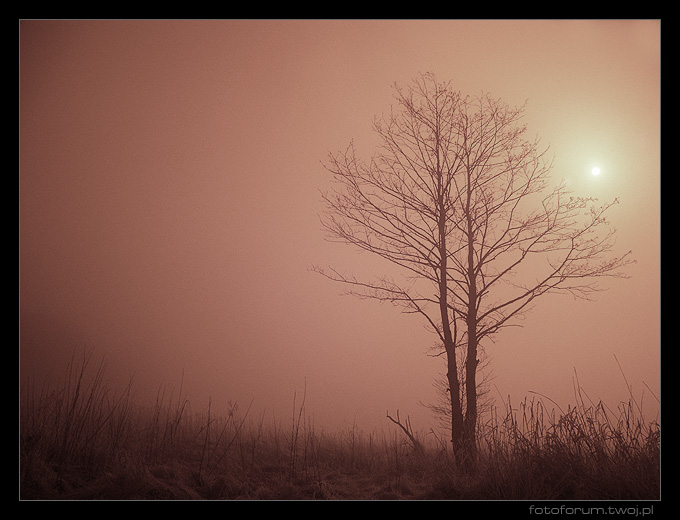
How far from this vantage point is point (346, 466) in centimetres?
584

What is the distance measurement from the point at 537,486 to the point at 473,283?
107 inches

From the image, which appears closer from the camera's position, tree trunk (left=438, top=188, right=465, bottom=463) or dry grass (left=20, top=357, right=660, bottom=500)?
dry grass (left=20, top=357, right=660, bottom=500)

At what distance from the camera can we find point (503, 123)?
6.35 metres

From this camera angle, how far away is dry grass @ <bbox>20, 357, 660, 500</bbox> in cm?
414

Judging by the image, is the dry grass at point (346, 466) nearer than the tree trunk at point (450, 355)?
Yes

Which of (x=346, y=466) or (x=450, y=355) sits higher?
(x=450, y=355)

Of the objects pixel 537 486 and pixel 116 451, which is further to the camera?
pixel 116 451

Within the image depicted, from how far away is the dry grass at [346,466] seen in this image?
4.14 metres

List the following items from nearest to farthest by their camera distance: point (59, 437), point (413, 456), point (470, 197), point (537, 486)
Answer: point (537, 486) < point (59, 437) < point (413, 456) < point (470, 197)
